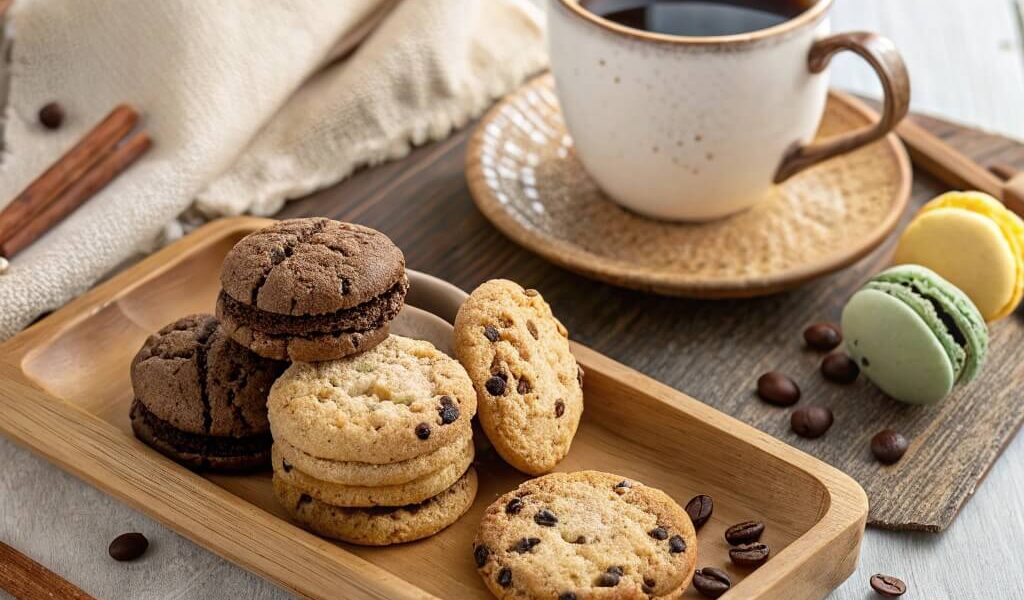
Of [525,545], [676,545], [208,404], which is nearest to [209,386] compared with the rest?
[208,404]

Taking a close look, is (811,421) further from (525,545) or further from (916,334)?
(525,545)

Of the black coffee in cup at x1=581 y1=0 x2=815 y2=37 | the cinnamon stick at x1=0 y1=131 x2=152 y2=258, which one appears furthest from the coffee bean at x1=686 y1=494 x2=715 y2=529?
the cinnamon stick at x1=0 y1=131 x2=152 y2=258

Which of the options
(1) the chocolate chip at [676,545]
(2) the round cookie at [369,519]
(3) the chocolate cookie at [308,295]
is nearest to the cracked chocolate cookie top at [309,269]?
(3) the chocolate cookie at [308,295]

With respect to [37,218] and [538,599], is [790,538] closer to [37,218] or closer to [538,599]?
[538,599]

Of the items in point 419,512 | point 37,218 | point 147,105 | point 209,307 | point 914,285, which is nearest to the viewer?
point 419,512

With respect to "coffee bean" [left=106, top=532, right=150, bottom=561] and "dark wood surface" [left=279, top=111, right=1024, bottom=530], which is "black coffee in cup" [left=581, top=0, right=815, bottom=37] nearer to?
"dark wood surface" [left=279, top=111, right=1024, bottom=530]

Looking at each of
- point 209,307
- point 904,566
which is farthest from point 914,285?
point 209,307
